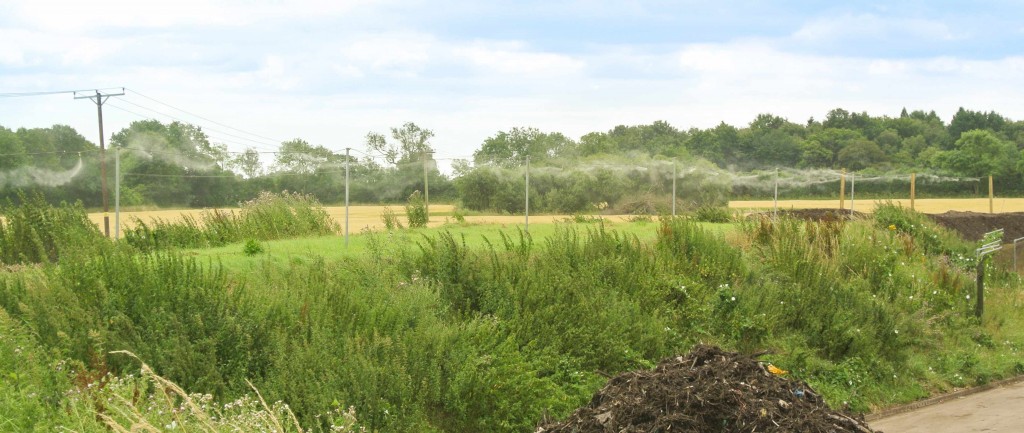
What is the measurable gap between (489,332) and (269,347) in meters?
2.91

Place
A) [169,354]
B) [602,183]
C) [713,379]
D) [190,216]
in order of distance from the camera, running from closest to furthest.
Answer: [713,379] < [169,354] < [190,216] < [602,183]

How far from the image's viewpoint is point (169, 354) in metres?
9.47

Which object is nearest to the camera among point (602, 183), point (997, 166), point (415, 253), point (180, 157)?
point (415, 253)

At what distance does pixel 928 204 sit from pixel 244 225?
38.4m

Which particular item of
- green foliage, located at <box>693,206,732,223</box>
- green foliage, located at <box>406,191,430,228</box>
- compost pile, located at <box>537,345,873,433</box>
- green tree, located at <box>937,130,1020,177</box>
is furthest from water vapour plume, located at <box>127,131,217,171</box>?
green tree, located at <box>937,130,1020,177</box>

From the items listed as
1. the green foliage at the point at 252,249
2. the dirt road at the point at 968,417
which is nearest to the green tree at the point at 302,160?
the green foliage at the point at 252,249

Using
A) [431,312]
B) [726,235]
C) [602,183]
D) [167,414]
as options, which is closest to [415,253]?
[431,312]

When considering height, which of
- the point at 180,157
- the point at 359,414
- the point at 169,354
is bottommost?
the point at 359,414

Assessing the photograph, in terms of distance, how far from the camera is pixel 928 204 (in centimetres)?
4766

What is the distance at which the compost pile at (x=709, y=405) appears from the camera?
6.30 meters

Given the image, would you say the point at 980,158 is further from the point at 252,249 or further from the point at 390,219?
the point at 252,249

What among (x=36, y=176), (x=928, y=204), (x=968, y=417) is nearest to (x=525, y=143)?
(x=928, y=204)

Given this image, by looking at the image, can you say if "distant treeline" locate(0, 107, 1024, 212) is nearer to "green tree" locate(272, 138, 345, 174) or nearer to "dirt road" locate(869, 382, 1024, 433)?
"green tree" locate(272, 138, 345, 174)

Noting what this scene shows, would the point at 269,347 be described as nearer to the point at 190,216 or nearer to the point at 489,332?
the point at 489,332
